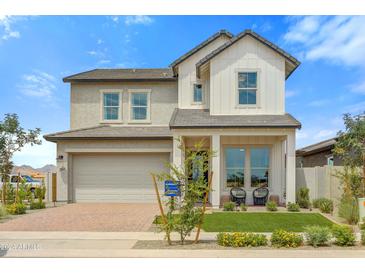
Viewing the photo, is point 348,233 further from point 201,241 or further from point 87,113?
point 87,113

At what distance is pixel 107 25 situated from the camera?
37.3 feet

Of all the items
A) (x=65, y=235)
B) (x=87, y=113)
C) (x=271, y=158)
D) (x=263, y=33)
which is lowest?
(x=65, y=235)

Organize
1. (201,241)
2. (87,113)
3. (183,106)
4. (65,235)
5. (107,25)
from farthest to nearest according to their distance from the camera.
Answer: (87,113) → (183,106) → (107,25) → (65,235) → (201,241)

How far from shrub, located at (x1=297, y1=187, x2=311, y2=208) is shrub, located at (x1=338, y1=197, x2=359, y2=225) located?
2.89m

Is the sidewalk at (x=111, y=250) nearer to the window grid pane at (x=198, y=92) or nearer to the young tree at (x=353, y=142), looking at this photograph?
the young tree at (x=353, y=142)

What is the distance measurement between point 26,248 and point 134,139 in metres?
9.25

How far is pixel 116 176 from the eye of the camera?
17.1 meters

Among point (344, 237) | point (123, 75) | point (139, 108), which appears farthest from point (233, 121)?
point (123, 75)

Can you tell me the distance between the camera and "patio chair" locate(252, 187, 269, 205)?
50.6 feet

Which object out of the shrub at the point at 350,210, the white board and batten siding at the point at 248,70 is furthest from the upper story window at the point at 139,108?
the shrub at the point at 350,210

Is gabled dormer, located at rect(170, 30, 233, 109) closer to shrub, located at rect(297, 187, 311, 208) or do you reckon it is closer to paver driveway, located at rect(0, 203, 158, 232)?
paver driveway, located at rect(0, 203, 158, 232)

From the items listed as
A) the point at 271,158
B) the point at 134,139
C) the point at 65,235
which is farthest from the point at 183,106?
the point at 65,235

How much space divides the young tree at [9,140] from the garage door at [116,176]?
104 inches

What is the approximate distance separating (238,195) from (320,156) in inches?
357
